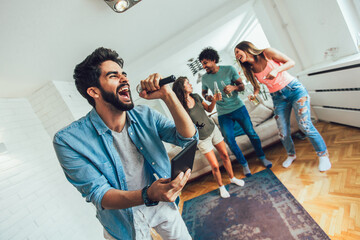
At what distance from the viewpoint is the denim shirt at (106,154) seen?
0.84 m

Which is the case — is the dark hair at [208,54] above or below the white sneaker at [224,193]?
above

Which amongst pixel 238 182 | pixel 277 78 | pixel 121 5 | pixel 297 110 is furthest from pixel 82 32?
pixel 238 182

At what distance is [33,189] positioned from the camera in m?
2.31

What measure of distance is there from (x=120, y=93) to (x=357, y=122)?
2964 millimetres

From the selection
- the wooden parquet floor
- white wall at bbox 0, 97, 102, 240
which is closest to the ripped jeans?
the wooden parquet floor

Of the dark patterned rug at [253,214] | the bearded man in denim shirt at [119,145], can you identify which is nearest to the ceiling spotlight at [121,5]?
the bearded man in denim shirt at [119,145]

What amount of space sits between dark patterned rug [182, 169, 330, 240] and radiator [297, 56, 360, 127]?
1.35 meters

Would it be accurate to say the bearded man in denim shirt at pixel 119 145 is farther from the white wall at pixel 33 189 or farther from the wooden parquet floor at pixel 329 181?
the white wall at pixel 33 189

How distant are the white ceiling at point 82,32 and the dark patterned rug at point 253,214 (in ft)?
8.69

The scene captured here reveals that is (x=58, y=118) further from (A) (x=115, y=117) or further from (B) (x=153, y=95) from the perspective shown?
(B) (x=153, y=95)

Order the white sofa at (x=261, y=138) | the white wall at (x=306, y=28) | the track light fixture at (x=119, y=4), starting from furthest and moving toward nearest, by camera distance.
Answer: the white sofa at (x=261, y=138) < the white wall at (x=306, y=28) < the track light fixture at (x=119, y=4)

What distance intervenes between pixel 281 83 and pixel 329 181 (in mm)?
1102

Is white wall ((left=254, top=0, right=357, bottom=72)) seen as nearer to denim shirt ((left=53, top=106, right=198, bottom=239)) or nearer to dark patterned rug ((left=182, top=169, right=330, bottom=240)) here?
dark patterned rug ((left=182, top=169, right=330, bottom=240))

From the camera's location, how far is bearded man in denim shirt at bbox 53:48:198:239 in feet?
2.77
